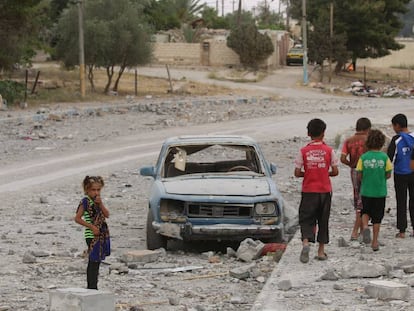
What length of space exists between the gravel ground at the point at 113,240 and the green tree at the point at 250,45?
1567 inches

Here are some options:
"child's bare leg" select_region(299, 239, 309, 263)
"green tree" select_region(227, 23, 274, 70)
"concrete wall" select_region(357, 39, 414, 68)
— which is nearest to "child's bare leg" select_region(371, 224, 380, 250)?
"child's bare leg" select_region(299, 239, 309, 263)

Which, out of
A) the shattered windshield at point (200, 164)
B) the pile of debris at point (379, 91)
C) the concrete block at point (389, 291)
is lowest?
the pile of debris at point (379, 91)

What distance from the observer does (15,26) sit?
4269 cm

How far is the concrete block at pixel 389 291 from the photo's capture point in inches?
315

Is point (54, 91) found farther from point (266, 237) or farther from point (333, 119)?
point (266, 237)

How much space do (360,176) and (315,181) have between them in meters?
1.18

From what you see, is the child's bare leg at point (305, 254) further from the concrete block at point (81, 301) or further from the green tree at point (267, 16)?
the green tree at point (267, 16)

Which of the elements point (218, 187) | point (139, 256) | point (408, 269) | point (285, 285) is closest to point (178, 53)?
point (218, 187)

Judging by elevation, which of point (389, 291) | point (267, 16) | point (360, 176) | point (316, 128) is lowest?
point (389, 291)

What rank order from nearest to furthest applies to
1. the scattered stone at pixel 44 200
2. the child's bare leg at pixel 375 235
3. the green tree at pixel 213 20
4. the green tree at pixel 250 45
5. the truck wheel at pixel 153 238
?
the child's bare leg at pixel 375 235 → the truck wheel at pixel 153 238 → the scattered stone at pixel 44 200 → the green tree at pixel 250 45 → the green tree at pixel 213 20

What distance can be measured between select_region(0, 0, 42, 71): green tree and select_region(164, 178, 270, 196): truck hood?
30.0 meters

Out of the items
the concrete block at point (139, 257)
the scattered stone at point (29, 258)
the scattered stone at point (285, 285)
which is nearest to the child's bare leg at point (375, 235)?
the scattered stone at point (285, 285)

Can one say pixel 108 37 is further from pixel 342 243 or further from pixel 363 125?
pixel 342 243

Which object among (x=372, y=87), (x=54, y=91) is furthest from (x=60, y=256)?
(x=372, y=87)
